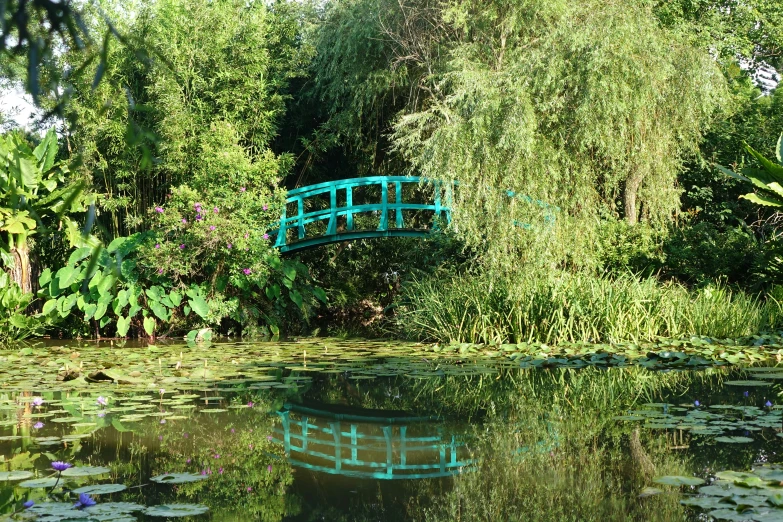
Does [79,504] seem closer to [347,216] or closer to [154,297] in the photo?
[154,297]

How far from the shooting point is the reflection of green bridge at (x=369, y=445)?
12.3ft

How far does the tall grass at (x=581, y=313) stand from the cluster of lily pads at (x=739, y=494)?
205 inches

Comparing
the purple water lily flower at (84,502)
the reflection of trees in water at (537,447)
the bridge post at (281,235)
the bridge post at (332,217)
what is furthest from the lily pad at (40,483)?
the bridge post at (332,217)

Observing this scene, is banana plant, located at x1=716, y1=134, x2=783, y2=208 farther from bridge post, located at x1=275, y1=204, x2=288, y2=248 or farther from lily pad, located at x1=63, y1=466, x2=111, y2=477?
lily pad, located at x1=63, y1=466, x2=111, y2=477

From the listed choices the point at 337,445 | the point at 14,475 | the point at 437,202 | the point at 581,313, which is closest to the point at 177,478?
the point at 14,475

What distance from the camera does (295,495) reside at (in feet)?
10.8

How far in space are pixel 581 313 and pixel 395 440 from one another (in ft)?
15.4

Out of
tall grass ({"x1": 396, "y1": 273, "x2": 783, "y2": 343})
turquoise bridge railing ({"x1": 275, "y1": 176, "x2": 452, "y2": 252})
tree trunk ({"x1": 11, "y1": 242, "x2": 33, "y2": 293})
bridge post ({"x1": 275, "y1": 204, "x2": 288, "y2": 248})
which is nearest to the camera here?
tall grass ({"x1": 396, "y1": 273, "x2": 783, "y2": 343})

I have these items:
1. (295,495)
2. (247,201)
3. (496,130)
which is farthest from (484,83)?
(295,495)

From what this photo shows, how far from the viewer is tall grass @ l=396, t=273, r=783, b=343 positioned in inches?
339

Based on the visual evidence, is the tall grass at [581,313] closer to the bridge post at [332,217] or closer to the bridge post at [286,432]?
the bridge post at [332,217]

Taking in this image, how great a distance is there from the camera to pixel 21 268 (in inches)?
404

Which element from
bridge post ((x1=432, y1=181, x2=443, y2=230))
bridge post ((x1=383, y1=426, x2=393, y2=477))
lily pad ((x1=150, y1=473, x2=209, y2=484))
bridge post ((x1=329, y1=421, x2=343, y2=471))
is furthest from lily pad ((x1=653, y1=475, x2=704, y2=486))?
bridge post ((x1=432, y1=181, x2=443, y2=230))

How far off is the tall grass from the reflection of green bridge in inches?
155
